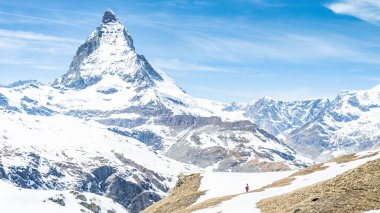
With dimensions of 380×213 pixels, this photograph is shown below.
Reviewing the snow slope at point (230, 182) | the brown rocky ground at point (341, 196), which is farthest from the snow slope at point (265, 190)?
the brown rocky ground at point (341, 196)

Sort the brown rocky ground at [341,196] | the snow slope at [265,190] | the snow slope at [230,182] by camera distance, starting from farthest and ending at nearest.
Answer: the snow slope at [230,182], the snow slope at [265,190], the brown rocky ground at [341,196]

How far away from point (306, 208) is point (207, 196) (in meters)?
41.4

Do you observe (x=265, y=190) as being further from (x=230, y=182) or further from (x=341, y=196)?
(x=341, y=196)

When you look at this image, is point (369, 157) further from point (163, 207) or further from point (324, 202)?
point (324, 202)

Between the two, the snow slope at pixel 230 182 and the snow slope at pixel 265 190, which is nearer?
the snow slope at pixel 265 190

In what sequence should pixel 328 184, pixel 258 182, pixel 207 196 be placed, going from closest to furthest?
pixel 328 184 → pixel 207 196 → pixel 258 182

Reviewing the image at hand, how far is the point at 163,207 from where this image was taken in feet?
270

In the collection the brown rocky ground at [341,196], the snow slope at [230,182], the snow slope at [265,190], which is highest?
the brown rocky ground at [341,196]

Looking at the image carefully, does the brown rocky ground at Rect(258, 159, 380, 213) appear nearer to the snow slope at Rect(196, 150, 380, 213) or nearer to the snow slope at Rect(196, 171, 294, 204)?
the snow slope at Rect(196, 150, 380, 213)

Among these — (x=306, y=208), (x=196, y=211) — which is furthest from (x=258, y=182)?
(x=306, y=208)

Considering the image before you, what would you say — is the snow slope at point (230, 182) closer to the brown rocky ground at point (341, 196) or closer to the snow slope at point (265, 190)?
the snow slope at point (265, 190)

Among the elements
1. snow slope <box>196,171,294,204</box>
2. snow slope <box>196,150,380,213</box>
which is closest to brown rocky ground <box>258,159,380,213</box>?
snow slope <box>196,150,380,213</box>

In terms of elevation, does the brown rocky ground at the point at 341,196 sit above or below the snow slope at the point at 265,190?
above

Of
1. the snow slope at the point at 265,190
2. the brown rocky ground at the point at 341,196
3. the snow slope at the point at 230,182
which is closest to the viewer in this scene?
the brown rocky ground at the point at 341,196
